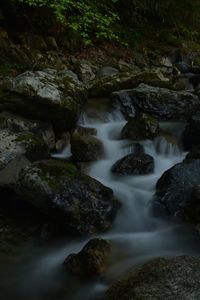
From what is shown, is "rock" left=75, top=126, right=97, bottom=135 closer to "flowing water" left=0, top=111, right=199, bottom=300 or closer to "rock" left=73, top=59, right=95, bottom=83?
"flowing water" left=0, top=111, right=199, bottom=300

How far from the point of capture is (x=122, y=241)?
17.7 feet

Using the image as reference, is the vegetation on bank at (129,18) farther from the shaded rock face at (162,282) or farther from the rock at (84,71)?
the shaded rock face at (162,282)

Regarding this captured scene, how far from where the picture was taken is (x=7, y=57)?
36.4ft

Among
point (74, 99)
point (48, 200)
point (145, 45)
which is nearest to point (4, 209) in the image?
point (48, 200)

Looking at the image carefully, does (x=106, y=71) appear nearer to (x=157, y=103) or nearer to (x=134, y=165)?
(x=157, y=103)

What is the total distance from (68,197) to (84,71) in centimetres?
723

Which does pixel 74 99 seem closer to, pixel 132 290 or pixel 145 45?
pixel 132 290

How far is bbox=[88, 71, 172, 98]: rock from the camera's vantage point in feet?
33.2

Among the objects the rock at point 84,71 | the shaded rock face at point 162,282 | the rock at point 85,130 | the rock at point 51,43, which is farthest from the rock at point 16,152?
the rock at point 51,43

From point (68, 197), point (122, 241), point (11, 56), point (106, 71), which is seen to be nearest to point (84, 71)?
point (106, 71)

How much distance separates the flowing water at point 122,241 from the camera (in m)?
4.45

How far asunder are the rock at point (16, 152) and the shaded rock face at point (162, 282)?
112 inches

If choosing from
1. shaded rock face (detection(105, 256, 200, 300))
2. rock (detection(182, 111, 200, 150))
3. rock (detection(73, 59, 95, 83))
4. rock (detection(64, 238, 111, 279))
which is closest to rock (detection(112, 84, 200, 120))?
rock (detection(182, 111, 200, 150))

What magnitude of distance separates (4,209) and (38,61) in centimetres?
641
